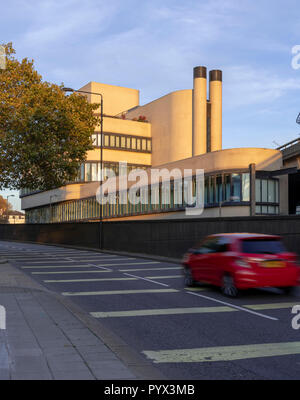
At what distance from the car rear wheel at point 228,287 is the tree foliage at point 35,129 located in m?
15.9

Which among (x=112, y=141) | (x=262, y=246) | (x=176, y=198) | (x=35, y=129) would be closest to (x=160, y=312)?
(x=262, y=246)

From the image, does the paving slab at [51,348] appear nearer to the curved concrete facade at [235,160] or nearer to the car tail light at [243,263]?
the car tail light at [243,263]

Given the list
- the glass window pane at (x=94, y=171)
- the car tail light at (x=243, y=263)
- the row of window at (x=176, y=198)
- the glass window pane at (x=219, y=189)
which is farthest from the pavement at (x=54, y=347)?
the glass window pane at (x=94, y=171)

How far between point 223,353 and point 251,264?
16.1ft

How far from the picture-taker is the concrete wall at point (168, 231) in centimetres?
2181

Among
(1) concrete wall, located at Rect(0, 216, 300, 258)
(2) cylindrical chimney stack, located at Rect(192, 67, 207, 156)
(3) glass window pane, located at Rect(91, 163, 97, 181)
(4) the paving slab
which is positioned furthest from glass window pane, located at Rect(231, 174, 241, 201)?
(3) glass window pane, located at Rect(91, 163, 97, 181)

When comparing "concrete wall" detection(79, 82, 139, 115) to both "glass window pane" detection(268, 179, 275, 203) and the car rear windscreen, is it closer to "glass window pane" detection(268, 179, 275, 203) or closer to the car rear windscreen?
"glass window pane" detection(268, 179, 275, 203)

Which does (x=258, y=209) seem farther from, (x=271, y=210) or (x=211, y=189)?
(x=211, y=189)

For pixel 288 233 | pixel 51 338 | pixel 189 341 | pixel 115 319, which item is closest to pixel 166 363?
pixel 189 341

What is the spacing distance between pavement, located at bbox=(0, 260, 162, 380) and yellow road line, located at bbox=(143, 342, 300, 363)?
54 centimetres

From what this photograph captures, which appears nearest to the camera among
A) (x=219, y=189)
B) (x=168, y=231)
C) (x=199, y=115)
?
(x=168, y=231)

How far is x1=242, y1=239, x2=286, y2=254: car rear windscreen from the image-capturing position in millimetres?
11680

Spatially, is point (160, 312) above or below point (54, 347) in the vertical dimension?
below

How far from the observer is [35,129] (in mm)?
25656
